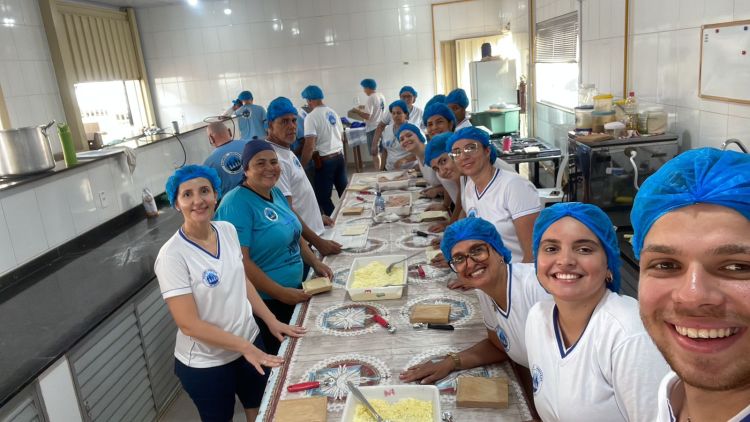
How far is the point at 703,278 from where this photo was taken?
649mm

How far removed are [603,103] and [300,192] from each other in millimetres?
2331

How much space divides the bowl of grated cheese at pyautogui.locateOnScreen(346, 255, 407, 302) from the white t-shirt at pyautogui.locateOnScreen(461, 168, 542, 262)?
480 millimetres

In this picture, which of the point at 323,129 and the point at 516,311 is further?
the point at 323,129

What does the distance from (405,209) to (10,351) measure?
7.37ft

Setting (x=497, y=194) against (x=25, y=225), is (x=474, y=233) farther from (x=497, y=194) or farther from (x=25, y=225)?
(x=25, y=225)

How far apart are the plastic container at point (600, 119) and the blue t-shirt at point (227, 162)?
8.68 ft

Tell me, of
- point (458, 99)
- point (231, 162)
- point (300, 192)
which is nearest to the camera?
point (300, 192)

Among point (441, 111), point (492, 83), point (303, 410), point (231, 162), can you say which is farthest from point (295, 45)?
point (303, 410)

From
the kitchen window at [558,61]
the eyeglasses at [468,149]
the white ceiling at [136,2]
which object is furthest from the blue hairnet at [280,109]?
the white ceiling at [136,2]

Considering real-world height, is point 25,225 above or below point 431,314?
above

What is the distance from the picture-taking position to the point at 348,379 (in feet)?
5.13

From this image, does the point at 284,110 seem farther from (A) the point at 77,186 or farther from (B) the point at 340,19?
(B) the point at 340,19

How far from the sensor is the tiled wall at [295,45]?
8.33 meters

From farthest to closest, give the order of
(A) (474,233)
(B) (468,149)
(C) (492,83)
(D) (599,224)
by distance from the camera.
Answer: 1. (C) (492,83)
2. (B) (468,149)
3. (A) (474,233)
4. (D) (599,224)
